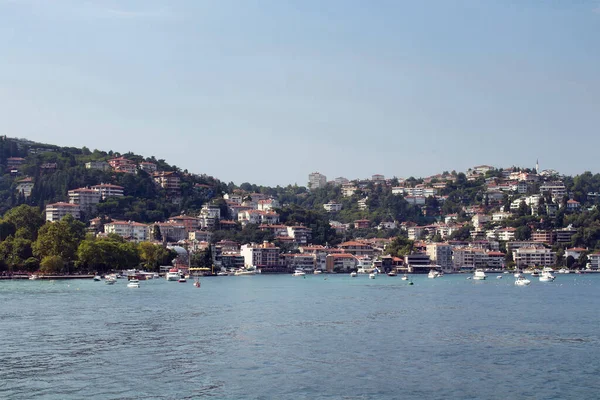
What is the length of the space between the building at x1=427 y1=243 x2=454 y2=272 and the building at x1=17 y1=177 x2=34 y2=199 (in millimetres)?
73876

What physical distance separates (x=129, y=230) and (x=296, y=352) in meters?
114

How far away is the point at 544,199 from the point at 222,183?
7377 centimetres

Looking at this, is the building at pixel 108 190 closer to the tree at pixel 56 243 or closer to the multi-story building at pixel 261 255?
the multi-story building at pixel 261 255

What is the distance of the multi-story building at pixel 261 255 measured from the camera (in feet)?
436

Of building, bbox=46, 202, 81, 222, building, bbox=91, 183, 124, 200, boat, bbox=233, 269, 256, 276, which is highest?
building, bbox=91, 183, 124, 200

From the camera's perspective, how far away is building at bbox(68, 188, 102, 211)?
490 feet

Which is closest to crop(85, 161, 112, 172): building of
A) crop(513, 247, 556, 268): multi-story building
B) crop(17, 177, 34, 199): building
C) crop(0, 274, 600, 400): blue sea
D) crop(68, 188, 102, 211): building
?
crop(17, 177, 34, 199): building

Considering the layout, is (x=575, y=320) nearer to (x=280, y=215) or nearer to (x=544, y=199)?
(x=280, y=215)

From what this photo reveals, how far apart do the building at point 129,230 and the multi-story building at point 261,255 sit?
1648 centimetres

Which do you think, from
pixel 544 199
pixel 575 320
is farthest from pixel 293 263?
pixel 575 320

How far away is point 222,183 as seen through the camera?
655ft

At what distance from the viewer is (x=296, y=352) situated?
27.3m

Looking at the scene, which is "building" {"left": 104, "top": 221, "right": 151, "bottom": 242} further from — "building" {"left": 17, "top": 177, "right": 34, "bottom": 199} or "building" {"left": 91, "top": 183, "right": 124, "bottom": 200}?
"building" {"left": 17, "top": 177, "right": 34, "bottom": 199}

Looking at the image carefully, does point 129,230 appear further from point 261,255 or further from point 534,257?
point 534,257
